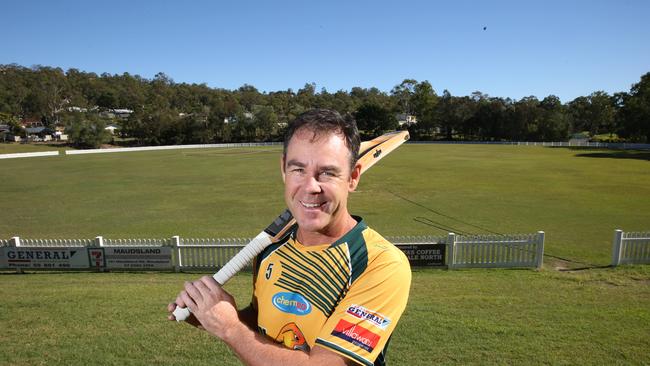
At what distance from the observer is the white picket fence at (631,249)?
11811mm

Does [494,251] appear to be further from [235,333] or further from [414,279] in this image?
[235,333]

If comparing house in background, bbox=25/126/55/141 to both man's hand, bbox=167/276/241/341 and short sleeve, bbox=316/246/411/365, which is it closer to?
man's hand, bbox=167/276/241/341

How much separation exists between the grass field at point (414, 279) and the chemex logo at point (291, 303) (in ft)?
15.0

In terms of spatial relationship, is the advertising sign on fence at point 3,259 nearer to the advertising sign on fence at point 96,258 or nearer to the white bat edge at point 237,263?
the advertising sign on fence at point 96,258

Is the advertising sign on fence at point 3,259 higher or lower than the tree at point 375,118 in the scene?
lower

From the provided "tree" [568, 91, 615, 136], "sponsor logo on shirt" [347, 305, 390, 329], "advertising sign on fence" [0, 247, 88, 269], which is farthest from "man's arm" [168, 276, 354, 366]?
"tree" [568, 91, 615, 136]

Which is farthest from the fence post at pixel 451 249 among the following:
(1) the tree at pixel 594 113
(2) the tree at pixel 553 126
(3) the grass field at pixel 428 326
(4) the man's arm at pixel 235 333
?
(1) the tree at pixel 594 113

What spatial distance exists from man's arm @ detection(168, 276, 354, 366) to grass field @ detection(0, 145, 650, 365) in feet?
15.7

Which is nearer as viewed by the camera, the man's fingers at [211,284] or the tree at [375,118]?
the man's fingers at [211,284]

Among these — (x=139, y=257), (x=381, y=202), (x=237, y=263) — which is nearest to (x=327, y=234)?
(x=237, y=263)

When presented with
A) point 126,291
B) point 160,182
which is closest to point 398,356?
point 126,291

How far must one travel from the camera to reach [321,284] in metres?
1.99

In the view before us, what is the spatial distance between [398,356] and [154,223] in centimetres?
1509

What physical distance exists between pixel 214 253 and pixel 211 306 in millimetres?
10562
